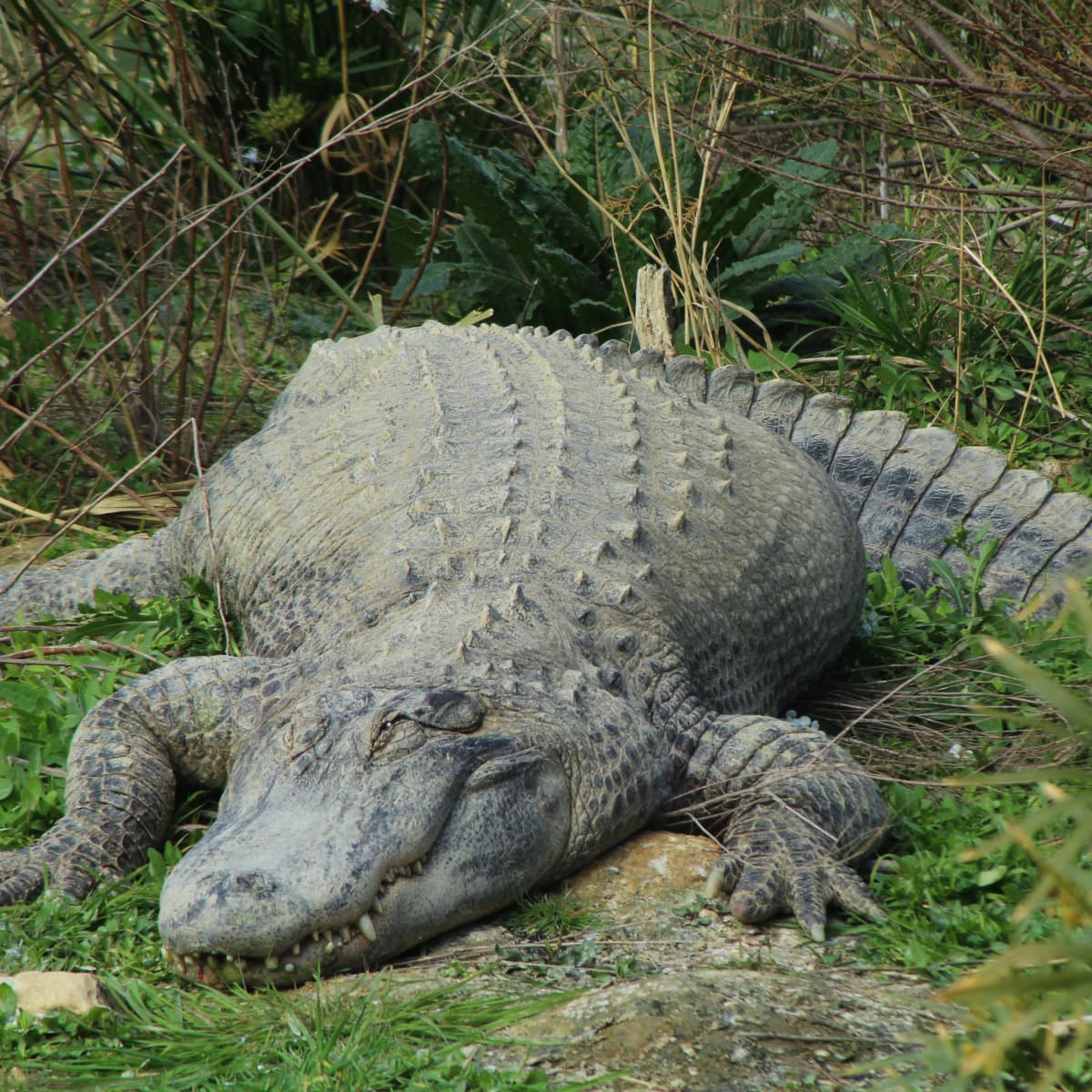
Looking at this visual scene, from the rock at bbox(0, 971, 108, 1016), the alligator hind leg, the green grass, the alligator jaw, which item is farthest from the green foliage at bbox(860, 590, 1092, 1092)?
the alligator hind leg

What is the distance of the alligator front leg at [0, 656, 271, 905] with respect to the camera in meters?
2.84

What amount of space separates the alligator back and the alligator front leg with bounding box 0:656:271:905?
2.12 m

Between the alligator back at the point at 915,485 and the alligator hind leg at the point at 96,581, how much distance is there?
1780 mm

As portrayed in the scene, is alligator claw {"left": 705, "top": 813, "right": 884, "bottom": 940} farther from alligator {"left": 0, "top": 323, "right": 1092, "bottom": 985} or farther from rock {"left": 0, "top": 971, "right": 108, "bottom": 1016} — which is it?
rock {"left": 0, "top": 971, "right": 108, "bottom": 1016}

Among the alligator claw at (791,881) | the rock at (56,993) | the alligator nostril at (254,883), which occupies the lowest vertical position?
the alligator claw at (791,881)

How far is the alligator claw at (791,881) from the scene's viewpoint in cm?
265

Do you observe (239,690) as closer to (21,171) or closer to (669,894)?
(669,894)

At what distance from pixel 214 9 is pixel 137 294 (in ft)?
6.21

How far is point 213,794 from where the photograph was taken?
3357mm

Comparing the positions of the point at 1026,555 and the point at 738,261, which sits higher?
the point at 738,261

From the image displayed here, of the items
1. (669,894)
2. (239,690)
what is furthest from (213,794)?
(669,894)

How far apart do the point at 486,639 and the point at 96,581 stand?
2085 millimetres

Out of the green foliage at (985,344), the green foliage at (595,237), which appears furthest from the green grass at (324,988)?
the green foliage at (595,237)

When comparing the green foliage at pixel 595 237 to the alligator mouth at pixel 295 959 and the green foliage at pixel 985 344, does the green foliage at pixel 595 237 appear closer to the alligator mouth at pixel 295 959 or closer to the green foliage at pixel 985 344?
the green foliage at pixel 985 344
